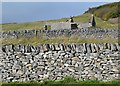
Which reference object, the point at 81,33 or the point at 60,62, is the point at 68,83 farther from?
the point at 81,33

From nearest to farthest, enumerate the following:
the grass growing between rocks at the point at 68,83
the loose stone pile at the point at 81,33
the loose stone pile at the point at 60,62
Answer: the grass growing between rocks at the point at 68,83, the loose stone pile at the point at 60,62, the loose stone pile at the point at 81,33

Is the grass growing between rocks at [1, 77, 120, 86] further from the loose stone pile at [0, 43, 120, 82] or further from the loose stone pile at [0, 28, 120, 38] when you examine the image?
the loose stone pile at [0, 28, 120, 38]

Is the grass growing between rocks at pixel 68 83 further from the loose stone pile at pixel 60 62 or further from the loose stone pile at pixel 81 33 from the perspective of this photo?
the loose stone pile at pixel 81 33

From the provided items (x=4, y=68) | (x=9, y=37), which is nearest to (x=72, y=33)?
(x=9, y=37)

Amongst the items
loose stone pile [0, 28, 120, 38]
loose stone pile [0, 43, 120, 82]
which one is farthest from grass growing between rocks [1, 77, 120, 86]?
loose stone pile [0, 28, 120, 38]

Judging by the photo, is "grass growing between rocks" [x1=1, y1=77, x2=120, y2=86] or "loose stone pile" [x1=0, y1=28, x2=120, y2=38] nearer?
"grass growing between rocks" [x1=1, y1=77, x2=120, y2=86]

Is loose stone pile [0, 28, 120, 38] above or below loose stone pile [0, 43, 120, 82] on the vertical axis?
below

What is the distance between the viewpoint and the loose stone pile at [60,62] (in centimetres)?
1468

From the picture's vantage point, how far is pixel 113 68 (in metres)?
Result: 14.7

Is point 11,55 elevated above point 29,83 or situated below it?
above

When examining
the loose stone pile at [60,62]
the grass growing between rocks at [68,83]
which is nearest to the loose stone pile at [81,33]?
the loose stone pile at [60,62]

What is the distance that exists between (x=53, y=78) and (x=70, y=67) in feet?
2.55

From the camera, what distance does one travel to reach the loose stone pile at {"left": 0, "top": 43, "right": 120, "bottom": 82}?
1468 centimetres

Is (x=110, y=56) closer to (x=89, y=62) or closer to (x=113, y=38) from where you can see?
(x=89, y=62)
